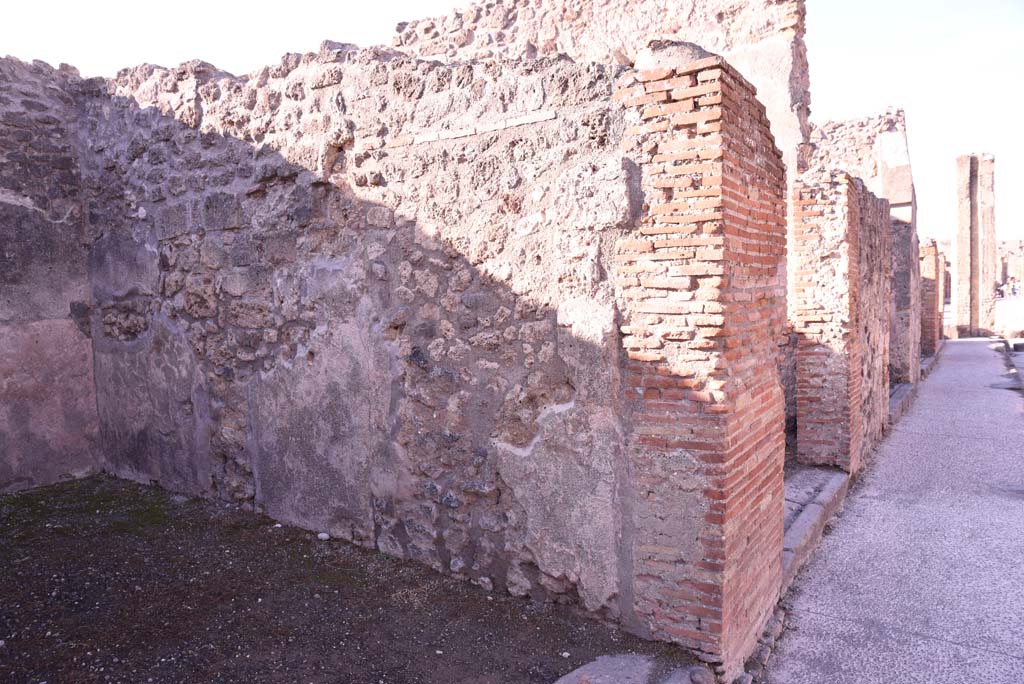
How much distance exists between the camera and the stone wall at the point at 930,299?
15258 mm

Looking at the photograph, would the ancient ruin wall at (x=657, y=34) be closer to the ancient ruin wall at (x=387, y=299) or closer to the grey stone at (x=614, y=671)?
the ancient ruin wall at (x=387, y=299)

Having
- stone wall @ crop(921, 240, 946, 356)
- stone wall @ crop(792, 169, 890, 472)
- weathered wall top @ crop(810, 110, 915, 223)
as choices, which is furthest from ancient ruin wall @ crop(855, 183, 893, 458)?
stone wall @ crop(921, 240, 946, 356)

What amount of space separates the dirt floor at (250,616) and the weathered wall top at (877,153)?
352 inches

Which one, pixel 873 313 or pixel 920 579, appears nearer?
pixel 920 579

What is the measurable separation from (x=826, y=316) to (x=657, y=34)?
376 centimetres

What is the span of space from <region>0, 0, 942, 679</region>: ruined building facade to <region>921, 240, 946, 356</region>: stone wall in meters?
11.1

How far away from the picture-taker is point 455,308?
11.5ft

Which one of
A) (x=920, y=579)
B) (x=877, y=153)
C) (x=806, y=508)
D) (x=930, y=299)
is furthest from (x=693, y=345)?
(x=930, y=299)

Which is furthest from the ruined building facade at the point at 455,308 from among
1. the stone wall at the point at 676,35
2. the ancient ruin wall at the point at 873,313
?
the stone wall at the point at 676,35

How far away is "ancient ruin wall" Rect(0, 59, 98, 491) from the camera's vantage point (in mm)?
5004

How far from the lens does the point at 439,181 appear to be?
11.4 feet

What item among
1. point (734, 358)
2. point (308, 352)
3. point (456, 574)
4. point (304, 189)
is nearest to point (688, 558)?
point (734, 358)

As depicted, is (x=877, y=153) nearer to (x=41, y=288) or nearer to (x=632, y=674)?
(x=632, y=674)

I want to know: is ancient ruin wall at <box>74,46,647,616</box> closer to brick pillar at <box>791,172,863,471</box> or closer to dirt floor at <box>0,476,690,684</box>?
dirt floor at <box>0,476,690,684</box>
